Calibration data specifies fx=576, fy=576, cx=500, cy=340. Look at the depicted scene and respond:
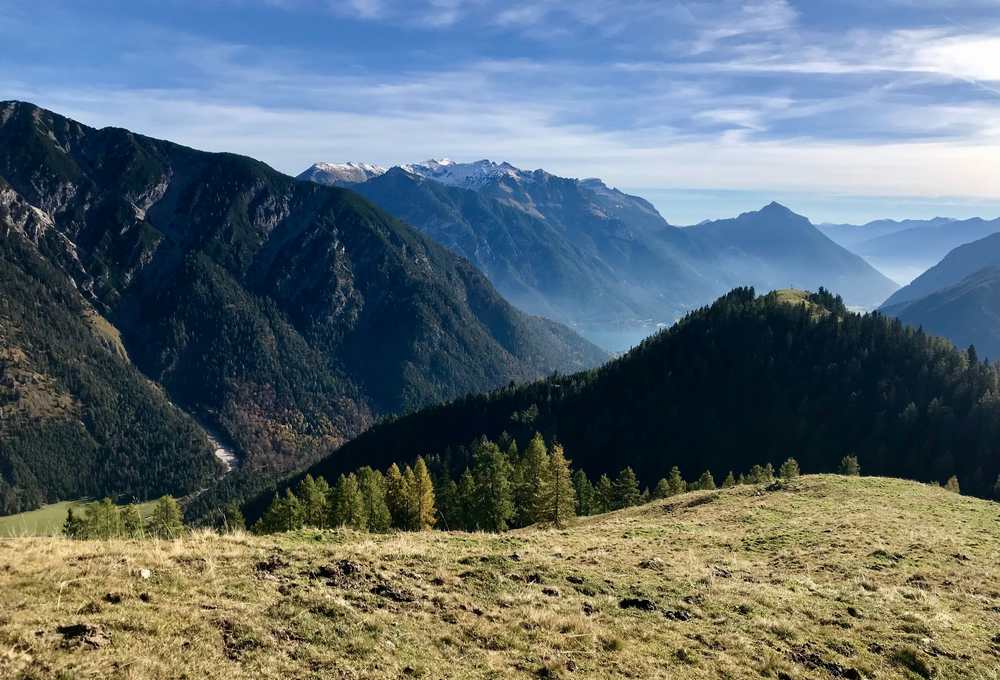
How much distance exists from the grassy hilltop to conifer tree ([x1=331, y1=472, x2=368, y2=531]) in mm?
43238

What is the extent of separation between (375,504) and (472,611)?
196 feet

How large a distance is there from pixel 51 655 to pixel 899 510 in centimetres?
5454

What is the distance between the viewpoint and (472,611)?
1998cm

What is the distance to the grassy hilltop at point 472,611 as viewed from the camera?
1509 cm

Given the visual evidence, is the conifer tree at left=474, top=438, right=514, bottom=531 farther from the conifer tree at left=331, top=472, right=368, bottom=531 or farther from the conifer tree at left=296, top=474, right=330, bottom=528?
the conifer tree at left=296, top=474, right=330, bottom=528

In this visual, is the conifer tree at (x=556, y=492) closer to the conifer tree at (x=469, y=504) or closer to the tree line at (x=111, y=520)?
the conifer tree at (x=469, y=504)

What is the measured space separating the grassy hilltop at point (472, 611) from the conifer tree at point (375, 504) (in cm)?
4546

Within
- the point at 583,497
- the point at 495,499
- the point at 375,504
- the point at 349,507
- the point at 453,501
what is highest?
the point at 495,499

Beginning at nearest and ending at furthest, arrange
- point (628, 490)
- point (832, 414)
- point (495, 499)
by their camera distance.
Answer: point (495, 499), point (628, 490), point (832, 414)

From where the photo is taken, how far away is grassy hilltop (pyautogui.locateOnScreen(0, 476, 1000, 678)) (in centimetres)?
1509

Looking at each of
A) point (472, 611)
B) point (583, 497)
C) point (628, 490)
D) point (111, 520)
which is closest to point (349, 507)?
point (583, 497)

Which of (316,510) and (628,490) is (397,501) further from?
(628,490)

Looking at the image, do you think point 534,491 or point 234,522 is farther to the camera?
point 234,522

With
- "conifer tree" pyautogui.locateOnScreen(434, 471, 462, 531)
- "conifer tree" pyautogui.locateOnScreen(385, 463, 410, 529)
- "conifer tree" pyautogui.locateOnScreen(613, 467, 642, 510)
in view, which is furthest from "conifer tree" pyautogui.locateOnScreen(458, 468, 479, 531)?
"conifer tree" pyautogui.locateOnScreen(613, 467, 642, 510)
